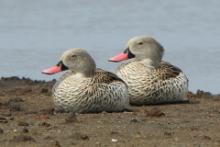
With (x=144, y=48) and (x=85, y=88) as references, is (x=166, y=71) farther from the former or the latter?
(x=85, y=88)

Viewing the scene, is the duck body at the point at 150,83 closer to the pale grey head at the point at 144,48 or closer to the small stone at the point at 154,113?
the pale grey head at the point at 144,48

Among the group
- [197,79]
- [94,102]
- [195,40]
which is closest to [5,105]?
[94,102]

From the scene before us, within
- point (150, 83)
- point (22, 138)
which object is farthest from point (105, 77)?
point (22, 138)

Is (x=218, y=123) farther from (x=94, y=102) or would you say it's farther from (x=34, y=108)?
(x=34, y=108)

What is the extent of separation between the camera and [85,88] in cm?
1447

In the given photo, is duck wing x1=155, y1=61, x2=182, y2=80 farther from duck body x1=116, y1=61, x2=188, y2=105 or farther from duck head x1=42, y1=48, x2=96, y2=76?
duck head x1=42, y1=48, x2=96, y2=76

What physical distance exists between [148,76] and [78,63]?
149 centimetres

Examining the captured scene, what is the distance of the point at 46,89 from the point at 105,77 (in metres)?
2.65

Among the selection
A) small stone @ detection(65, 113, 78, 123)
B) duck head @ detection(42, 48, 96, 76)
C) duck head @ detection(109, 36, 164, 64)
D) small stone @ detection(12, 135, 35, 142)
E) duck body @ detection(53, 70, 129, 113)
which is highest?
duck head @ detection(109, 36, 164, 64)

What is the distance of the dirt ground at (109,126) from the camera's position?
1197cm

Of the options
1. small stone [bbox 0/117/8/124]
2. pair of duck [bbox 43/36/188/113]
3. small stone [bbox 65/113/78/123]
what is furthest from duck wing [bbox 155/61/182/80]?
small stone [bbox 0/117/8/124]

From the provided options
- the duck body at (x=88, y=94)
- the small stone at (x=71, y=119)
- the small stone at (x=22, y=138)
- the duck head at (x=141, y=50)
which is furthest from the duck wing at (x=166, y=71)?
the small stone at (x=22, y=138)

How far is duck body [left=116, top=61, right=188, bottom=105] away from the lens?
15.8 metres

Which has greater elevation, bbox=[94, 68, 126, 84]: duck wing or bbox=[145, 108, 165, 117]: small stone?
bbox=[94, 68, 126, 84]: duck wing
